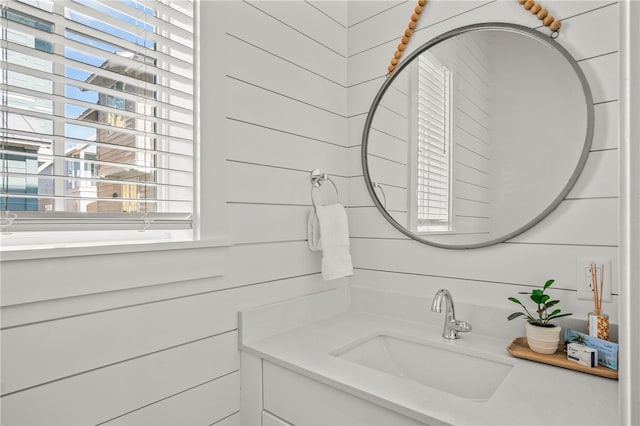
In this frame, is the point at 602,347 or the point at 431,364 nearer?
the point at 602,347

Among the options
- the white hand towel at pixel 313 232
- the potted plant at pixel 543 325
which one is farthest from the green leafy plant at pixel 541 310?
the white hand towel at pixel 313 232

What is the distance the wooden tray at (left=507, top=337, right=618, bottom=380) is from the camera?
95 cm

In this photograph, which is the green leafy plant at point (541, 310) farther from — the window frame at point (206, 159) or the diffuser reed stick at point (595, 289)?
the window frame at point (206, 159)

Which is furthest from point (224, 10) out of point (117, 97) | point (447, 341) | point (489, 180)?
point (447, 341)

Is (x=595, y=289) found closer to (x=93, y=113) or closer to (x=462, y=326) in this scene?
(x=462, y=326)

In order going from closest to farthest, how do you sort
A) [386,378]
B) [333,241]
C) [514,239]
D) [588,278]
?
[386,378] < [588,278] < [514,239] < [333,241]

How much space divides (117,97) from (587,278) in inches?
55.2

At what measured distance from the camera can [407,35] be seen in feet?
4.73

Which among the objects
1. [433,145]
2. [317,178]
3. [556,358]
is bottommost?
Answer: [556,358]

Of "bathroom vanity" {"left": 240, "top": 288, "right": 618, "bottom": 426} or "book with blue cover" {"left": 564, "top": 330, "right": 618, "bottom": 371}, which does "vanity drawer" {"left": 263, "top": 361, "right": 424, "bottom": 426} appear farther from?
"book with blue cover" {"left": 564, "top": 330, "right": 618, "bottom": 371}

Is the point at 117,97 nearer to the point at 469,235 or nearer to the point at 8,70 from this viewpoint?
the point at 8,70

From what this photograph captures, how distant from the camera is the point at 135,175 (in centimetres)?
107

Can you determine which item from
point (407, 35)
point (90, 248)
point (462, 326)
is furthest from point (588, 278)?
point (90, 248)

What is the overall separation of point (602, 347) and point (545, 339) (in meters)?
0.13
